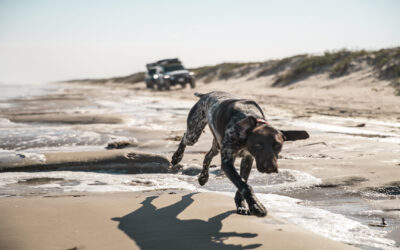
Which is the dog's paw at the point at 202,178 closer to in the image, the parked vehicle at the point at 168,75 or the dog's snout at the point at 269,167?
the dog's snout at the point at 269,167

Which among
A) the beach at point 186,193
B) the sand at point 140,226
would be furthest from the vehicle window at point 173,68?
the sand at point 140,226

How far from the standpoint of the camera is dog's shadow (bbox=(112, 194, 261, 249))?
3434 mm

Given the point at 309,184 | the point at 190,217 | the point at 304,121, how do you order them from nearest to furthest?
the point at 190,217 → the point at 309,184 → the point at 304,121

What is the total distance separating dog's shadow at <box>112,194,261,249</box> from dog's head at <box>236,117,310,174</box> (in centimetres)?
64

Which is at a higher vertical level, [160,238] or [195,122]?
[195,122]

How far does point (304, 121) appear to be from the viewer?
11297mm

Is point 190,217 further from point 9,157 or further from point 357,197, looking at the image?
point 9,157

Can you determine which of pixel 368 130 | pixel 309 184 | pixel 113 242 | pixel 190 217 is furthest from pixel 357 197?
pixel 368 130

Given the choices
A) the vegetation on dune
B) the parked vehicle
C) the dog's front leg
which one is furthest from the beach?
the parked vehicle

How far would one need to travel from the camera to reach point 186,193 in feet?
17.4

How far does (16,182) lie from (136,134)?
4.38 metres

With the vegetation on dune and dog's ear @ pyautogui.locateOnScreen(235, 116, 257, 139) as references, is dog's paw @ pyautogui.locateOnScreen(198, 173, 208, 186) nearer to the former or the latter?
dog's ear @ pyautogui.locateOnScreen(235, 116, 257, 139)

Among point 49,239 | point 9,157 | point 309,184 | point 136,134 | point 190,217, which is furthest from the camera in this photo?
point 136,134

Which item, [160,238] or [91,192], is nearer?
[160,238]
